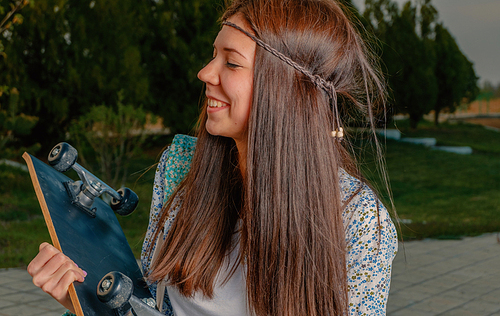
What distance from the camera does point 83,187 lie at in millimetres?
1406

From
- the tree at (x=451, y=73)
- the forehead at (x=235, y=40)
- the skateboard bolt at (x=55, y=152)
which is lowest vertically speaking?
the skateboard bolt at (x=55, y=152)

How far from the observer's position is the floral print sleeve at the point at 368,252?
4.35 feet

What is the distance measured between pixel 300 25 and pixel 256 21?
12 cm

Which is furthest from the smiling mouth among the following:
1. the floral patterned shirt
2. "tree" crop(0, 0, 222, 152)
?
"tree" crop(0, 0, 222, 152)

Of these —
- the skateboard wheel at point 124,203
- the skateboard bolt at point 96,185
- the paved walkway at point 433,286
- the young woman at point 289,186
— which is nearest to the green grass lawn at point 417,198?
the paved walkway at point 433,286

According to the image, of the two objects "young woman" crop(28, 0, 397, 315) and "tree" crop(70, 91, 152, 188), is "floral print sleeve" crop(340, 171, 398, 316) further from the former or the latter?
"tree" crop(70, 91, 152, 188)

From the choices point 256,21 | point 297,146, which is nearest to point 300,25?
point 256,21

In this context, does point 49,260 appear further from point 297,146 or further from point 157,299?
point 297,146

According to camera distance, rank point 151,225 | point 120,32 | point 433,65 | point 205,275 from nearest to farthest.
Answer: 1. point 205,275
2. point 151,225
3. point 120,32
4. point 433,65

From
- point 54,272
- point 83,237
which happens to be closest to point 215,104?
point 83,237

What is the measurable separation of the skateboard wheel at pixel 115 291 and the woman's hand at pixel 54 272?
11cm

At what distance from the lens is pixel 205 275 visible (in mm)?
1474

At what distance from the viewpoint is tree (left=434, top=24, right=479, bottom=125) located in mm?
14406

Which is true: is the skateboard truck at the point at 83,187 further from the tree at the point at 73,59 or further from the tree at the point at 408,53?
the tree at the point at 408,53
